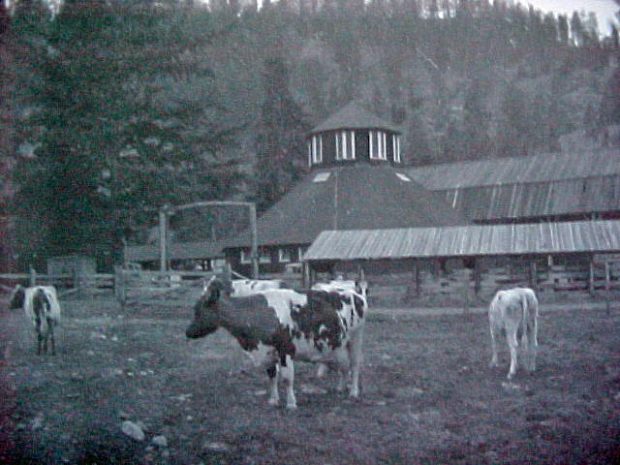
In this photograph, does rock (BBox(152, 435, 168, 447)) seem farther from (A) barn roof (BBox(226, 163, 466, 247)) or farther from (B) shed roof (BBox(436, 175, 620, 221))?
(B) shed roof (BBox(436, 175, 620, 221))

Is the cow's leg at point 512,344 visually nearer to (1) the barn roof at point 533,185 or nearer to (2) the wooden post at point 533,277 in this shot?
(2) the wooden post at point 533,277

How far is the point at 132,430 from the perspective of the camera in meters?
7.12

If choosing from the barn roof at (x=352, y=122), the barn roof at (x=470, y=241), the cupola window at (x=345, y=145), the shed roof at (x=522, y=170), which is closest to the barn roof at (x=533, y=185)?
the shed roof at (x=522, y=170)

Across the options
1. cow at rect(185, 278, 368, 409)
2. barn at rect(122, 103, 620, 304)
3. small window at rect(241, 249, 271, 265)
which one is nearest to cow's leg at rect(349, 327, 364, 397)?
cow at rect(185, 278, 368, 409)

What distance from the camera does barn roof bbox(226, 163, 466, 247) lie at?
106 ft

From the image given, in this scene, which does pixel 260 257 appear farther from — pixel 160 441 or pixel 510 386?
pixel 160 441

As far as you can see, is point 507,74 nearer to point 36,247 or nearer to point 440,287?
point 440,287

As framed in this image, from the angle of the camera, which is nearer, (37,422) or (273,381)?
(37,422)

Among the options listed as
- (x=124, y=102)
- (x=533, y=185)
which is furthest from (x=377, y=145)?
(x=124, y=102)

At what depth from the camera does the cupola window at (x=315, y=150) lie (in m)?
40.9

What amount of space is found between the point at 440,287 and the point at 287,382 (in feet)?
50.0

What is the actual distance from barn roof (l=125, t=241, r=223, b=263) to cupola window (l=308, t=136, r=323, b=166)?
1243 centimetres

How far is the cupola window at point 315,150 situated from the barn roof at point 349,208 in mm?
1982

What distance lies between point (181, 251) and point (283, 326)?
649 inches
